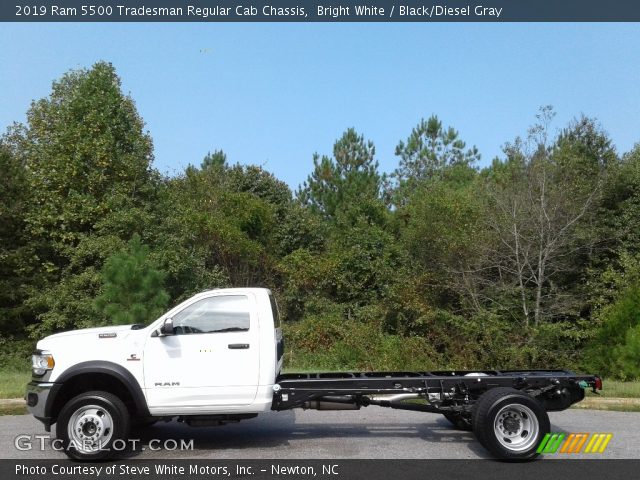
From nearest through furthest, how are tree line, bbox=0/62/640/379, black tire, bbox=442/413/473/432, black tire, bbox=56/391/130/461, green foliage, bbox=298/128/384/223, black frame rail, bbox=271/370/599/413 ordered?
black tire, bbox=56/391/130/461 → black frame rail, bbox=271/370/599/413 → black tire, bbox=442/413/473/432 → tree line, bbox=0/62/640/379 → green foliage, bbox=298/128/384/223

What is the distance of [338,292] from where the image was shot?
26188mm

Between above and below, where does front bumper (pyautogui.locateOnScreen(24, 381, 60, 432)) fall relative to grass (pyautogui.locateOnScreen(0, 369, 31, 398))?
above

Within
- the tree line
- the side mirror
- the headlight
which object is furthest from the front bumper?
the tree line

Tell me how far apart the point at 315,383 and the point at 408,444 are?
1.52 m

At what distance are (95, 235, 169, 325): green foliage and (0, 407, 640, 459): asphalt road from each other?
6.44 meters

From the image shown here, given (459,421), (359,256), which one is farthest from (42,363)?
(359,256)

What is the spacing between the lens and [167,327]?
7844 millimetres

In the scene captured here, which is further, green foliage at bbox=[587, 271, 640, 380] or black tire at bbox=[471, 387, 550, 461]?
green foliage at bbox=[587, 271, 640, 380]

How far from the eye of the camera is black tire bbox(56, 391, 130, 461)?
7676 mm

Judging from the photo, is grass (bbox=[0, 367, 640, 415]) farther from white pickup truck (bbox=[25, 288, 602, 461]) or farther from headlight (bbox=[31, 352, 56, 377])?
headlight (bbox=[31, 352, 56, 377])

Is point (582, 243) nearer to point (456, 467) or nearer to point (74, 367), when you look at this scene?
point (456, 467)

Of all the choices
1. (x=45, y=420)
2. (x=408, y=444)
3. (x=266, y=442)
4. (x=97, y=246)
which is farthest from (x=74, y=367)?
(x=97, y=246)

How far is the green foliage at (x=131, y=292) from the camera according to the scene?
17.3m

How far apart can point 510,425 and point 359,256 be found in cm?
1824
